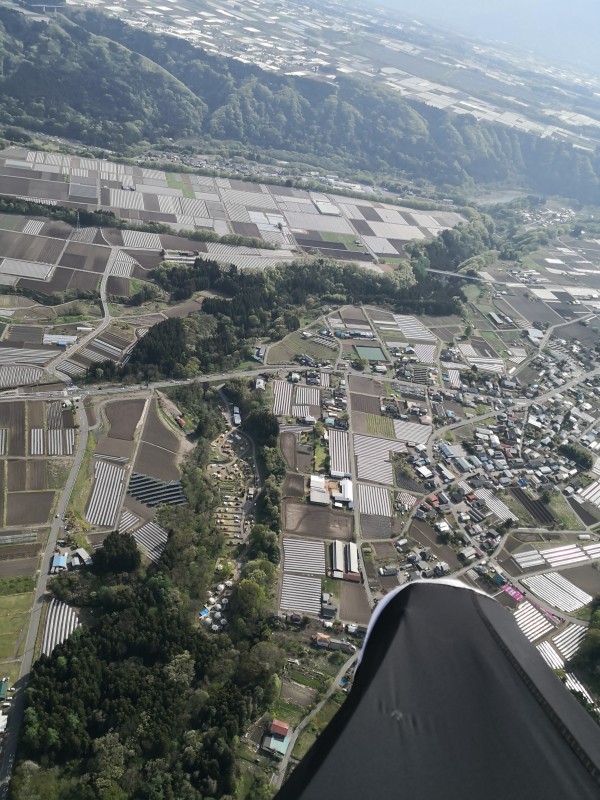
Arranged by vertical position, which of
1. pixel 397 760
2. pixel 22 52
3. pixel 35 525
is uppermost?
pixel 397 760

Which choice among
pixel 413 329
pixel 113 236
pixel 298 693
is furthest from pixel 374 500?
pixel 113 236

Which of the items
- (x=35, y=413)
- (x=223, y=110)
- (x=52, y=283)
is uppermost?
(x=223, y=110)

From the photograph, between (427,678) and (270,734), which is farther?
(270,734)

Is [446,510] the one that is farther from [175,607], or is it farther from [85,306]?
[85,306]

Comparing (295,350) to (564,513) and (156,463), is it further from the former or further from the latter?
(564,513)

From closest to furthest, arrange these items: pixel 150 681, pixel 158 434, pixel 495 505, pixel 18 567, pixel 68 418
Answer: pixel 150 681, pixel 18 567, pixel 68 418, pixel 158 434, pixel 495 505

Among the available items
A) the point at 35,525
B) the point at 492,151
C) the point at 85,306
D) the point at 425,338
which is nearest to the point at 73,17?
the point at 492,151

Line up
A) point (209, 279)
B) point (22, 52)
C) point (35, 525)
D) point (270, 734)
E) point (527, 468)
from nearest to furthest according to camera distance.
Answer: point (270, 734), point (35, 525), point (527, 468), point (209, 279), point (22, 52)
